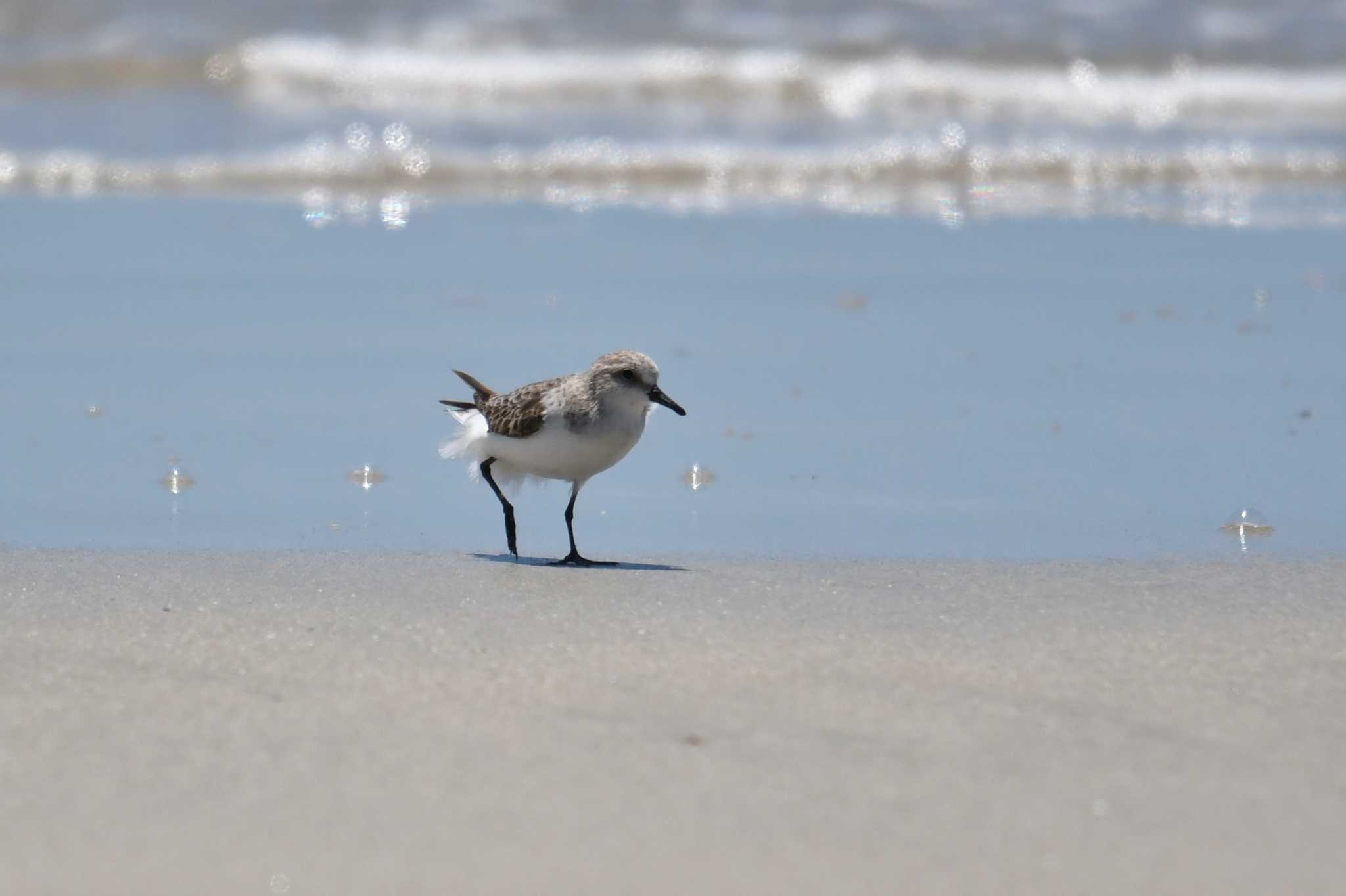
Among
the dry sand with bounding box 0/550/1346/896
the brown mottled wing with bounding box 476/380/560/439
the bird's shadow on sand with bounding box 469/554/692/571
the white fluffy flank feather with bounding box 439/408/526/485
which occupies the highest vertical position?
the brown mottled wing with bounding box 476/380/560/439

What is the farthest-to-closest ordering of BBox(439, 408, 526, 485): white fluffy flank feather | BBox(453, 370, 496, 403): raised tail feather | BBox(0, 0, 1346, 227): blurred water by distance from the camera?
1. BBox(0, 0, 1346, 227): blurred water
2. BBox(453, 370, 496, 403): raised tail feather
3. BBox(439, 408, 526, 485): white fluffy flank feather

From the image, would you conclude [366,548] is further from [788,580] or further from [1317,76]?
[1317,76]

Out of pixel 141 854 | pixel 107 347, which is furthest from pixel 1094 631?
pixel 107 347

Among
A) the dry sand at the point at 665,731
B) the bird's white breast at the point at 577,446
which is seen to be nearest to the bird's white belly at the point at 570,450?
the bird's white breast at the point at 577,446

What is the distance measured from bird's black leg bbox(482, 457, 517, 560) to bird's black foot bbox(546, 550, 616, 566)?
0.14 metres

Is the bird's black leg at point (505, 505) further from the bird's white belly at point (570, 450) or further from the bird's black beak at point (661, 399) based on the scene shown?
the bird's black beak at point (661, 399)

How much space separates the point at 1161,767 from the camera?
2.88m

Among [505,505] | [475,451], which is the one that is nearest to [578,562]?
[505,505]

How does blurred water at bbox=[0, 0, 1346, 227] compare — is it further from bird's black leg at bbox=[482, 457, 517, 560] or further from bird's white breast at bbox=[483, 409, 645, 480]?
bird's white breast at bbox=[483, 409, 645, 480]

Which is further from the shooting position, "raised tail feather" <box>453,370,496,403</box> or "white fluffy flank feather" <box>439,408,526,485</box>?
"raised tail feather" <box>453,370,496,403</box>

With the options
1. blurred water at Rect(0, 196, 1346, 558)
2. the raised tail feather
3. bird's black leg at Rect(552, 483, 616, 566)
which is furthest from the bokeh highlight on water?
the raised tail feather

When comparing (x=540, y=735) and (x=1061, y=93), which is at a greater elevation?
(x=1061, y=93)

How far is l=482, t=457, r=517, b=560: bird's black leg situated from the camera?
4734 millimetres

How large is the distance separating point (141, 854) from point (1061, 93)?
1300cm
